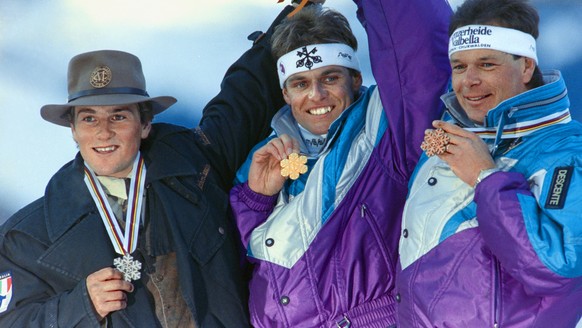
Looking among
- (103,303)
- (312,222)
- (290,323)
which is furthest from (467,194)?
(103,303)

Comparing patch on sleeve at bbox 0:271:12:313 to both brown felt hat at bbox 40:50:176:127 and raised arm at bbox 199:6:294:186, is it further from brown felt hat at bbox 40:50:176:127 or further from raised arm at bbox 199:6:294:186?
raised arm at bbox 199:6:294:186

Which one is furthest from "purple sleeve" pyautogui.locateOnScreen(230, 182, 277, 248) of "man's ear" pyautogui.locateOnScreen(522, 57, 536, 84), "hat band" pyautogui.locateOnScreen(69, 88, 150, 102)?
"man's ear" pyautogui.locateOnScreen(522, 57, 536, 84)

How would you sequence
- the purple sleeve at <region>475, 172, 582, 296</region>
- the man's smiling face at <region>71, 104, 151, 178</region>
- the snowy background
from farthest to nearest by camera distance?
the snowy background, the man's smiling face at <region>71, 104, 151, 178</region>, the purple sleeve at <region>475, 172, 582, 296</region>

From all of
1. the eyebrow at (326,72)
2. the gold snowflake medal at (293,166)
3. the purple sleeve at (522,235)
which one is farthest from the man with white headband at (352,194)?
the purple sleeve at (522,235)

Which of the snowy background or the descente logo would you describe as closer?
the descente logo

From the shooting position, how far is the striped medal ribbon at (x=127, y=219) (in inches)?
114

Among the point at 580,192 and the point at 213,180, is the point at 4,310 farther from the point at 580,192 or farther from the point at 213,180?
the point at 580,192

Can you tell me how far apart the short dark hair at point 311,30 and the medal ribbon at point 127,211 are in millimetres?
692

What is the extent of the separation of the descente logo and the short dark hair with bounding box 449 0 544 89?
0.03 metres

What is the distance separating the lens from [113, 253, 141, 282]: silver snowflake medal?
2.88m

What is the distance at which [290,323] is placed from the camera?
287 centimetres

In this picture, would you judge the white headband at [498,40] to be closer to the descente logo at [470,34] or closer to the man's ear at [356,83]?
the descente logo at [470,34]

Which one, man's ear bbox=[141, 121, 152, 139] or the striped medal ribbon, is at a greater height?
man's ear bbox=[141, 121, 152, 139]

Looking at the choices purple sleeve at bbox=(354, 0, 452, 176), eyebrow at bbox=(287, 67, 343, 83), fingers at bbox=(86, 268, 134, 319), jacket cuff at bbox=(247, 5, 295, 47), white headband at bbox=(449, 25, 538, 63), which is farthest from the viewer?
jacket cuff at bbox=(247, 5, 295, 47)
